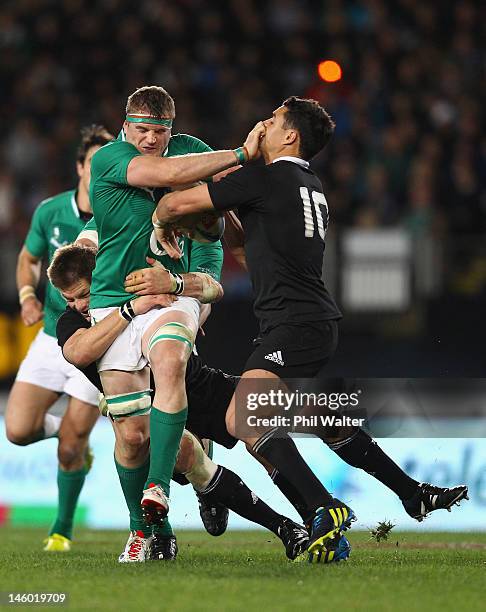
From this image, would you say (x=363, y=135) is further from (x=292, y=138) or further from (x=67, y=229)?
(x=292, y=138)

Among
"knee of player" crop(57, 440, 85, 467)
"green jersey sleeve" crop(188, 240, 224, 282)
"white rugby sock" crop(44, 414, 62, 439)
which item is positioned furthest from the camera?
"white rugby sock" crop(44, 414, 62, 439)

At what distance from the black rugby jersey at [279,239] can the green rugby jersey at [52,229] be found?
258 centimetres

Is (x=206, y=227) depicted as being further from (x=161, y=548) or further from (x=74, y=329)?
(x=161, y=548)

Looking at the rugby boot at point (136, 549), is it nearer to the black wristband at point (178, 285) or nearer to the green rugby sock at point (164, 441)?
the green rugby sock at point (164, 441)

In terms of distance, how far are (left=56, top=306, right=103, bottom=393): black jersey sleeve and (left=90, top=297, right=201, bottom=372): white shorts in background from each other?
0.19m

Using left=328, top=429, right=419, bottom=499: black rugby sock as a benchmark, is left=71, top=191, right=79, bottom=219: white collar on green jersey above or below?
above

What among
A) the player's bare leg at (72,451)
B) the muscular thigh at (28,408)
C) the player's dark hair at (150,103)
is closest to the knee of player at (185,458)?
the player's dark hair at (150,103)

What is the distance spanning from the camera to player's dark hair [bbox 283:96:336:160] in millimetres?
6422

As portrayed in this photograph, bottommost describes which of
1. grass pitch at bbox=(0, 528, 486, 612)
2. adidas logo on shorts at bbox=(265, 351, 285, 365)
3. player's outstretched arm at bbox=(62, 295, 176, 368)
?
grass pitch at bbox=(0, 528, 486, 612)

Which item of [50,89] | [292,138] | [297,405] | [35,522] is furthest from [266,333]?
[50,89]

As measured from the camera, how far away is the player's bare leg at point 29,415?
8547 millimetres

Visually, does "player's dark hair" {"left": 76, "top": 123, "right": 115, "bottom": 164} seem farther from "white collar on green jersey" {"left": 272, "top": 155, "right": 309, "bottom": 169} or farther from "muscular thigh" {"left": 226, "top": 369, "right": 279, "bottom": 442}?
"muscular thigh" {"left": 226, "top": 369, "right": 279, "bottom": 442}

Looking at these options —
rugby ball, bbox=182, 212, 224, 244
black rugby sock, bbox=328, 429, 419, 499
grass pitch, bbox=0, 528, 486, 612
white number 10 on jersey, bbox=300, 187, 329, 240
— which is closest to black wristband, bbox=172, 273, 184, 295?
rugby ball, bbox=182, 212, 224, 244

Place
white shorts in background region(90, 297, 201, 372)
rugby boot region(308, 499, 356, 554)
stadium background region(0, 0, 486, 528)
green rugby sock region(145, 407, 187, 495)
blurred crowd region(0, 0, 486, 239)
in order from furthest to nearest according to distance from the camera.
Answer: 1. blurred crowd region(0, 0, 486, 239)
2. stadium background region(0, 0, 486, 528)
3. white shorts in background region(90, 297, 201, 372)
4. green rugby sock region(145, 407, 187, 495)
5. rugby boot region(308, 499, 356, 554)
